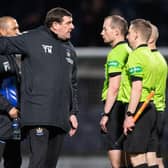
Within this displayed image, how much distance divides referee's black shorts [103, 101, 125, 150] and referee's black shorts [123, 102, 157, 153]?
1.14ft

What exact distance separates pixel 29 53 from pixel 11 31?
0.64 m

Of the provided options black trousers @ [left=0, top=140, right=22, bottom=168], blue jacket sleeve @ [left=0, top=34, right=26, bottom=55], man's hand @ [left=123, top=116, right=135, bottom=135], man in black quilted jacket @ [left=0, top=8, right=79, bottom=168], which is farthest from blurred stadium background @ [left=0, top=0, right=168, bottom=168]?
blue jacket sleeve @ [left=0, top=34, right=26, bottom=55]

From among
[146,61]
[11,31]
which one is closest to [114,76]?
[146,61]

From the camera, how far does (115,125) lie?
10188 millimetres

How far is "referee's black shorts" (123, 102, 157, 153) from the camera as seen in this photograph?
32.1 ft

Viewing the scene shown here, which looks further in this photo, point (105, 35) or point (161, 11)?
point (161, 11)

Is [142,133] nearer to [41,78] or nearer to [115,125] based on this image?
[115,125]

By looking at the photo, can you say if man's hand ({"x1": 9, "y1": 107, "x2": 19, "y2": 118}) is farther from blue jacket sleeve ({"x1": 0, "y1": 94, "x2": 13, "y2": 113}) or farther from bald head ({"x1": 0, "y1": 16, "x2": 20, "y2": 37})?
bald head ({"x1": 0, "y1": 16, "x2": 20, "y2": 37})

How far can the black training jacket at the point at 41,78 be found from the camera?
358 inches

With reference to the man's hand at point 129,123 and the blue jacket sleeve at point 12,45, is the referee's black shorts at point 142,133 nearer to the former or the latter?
the man's hand at point 129,123

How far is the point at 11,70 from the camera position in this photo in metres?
9.45

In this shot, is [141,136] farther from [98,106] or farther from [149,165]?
[98,106]

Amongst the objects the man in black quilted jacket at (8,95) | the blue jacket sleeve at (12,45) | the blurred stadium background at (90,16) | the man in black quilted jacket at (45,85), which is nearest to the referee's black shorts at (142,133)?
the man in black quilted jacket at (45,85)

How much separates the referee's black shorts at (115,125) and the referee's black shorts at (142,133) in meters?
0.35
